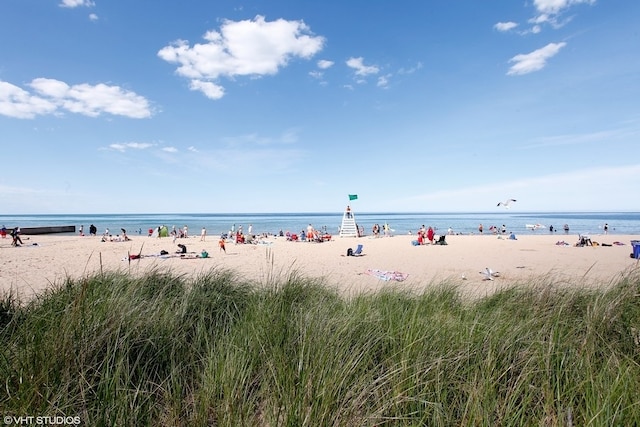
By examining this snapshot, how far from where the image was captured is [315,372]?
7.00 feet

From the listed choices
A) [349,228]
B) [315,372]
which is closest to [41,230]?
[349,228]

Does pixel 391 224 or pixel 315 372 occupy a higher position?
pixel 315 372

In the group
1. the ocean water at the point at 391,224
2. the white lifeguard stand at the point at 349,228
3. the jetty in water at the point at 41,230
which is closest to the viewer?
the white lifeguard stand at the point at 349,228

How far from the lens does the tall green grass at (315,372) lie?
191 centimetres

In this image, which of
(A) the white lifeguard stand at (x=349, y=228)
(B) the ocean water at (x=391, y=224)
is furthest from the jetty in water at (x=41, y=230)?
(A) the white lifeguard stand at (x=349, y=228)

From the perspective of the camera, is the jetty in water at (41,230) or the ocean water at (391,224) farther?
the ocean water at (391,224)

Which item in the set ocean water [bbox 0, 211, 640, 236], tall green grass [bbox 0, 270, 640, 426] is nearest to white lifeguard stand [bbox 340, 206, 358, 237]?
ocean water [bbox 0, 211, 640, 236]

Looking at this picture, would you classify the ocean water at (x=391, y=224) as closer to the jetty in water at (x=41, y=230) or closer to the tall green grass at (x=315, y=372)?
the jetty in water at (x=41, y=230)

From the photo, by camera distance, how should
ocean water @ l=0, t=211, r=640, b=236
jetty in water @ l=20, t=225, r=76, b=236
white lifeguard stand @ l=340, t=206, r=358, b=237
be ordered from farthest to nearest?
ocean water @ l=0, t=211, r=640, b=236 < jetty in water @ l=20, t=225, r=76, b=236 < white lifeguard stand @ l=340, t=206, r=358, b=237

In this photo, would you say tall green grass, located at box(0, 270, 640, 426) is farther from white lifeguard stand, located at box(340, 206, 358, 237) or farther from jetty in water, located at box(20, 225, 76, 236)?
jetty in water, located at box(20, 225, 76, 236)

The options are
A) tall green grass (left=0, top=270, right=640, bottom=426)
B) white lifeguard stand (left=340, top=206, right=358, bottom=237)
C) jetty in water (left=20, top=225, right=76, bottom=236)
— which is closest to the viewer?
tall green grass (left=0, top=270, right=640, bottom=426)

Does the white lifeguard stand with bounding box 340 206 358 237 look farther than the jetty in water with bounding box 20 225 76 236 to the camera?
No

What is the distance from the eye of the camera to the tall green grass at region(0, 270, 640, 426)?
1906mm

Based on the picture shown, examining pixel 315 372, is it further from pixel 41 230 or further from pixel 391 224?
pixel 391 224
